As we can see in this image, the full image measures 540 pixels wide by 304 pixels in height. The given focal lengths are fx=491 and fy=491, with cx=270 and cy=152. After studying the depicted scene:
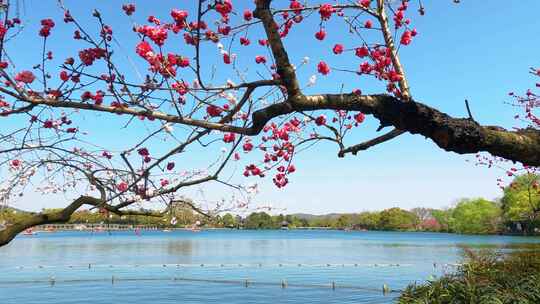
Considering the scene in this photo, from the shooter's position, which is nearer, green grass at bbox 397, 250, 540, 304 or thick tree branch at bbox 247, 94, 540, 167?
thick tree branch at bbox 247, 94, 540, 167

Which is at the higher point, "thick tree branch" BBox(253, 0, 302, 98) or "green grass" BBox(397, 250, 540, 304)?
"thick tree branch" BBox(253, 0, 302, 98)

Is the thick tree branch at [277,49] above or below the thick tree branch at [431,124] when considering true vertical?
above

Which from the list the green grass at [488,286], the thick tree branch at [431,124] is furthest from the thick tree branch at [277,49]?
the green grass at [488,286]

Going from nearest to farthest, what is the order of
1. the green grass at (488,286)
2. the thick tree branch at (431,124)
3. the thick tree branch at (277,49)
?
the thick tree branch at (277,49) → the thick tree branch at (431,124) → the green grass at (488,286)

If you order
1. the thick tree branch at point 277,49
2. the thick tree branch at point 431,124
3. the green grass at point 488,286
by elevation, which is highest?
the thick tree branch at point 277,49

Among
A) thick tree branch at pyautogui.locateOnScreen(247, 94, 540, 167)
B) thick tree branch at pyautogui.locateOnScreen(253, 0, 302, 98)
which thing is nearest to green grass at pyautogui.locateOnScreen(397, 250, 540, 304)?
thick tree branch at pyautogui.locateOnScreen(247, 94, 540, 167)

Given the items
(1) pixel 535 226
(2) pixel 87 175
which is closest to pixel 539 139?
(2) pixel 87 175

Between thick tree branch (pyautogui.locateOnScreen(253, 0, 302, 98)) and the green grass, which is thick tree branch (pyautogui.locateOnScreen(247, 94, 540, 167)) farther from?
the green grass

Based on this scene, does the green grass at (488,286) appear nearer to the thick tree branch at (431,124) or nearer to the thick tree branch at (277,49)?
the thick tree branch at (431,124)

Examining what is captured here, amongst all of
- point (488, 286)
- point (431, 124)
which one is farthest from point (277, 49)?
point (488, 286)

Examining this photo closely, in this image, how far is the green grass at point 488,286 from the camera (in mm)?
9727

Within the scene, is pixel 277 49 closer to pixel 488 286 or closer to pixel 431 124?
pixel 431 124

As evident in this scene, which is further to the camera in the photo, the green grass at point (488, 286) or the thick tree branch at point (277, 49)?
the green grass at point (488, 286)

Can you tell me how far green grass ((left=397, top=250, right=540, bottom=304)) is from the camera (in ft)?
31.9
